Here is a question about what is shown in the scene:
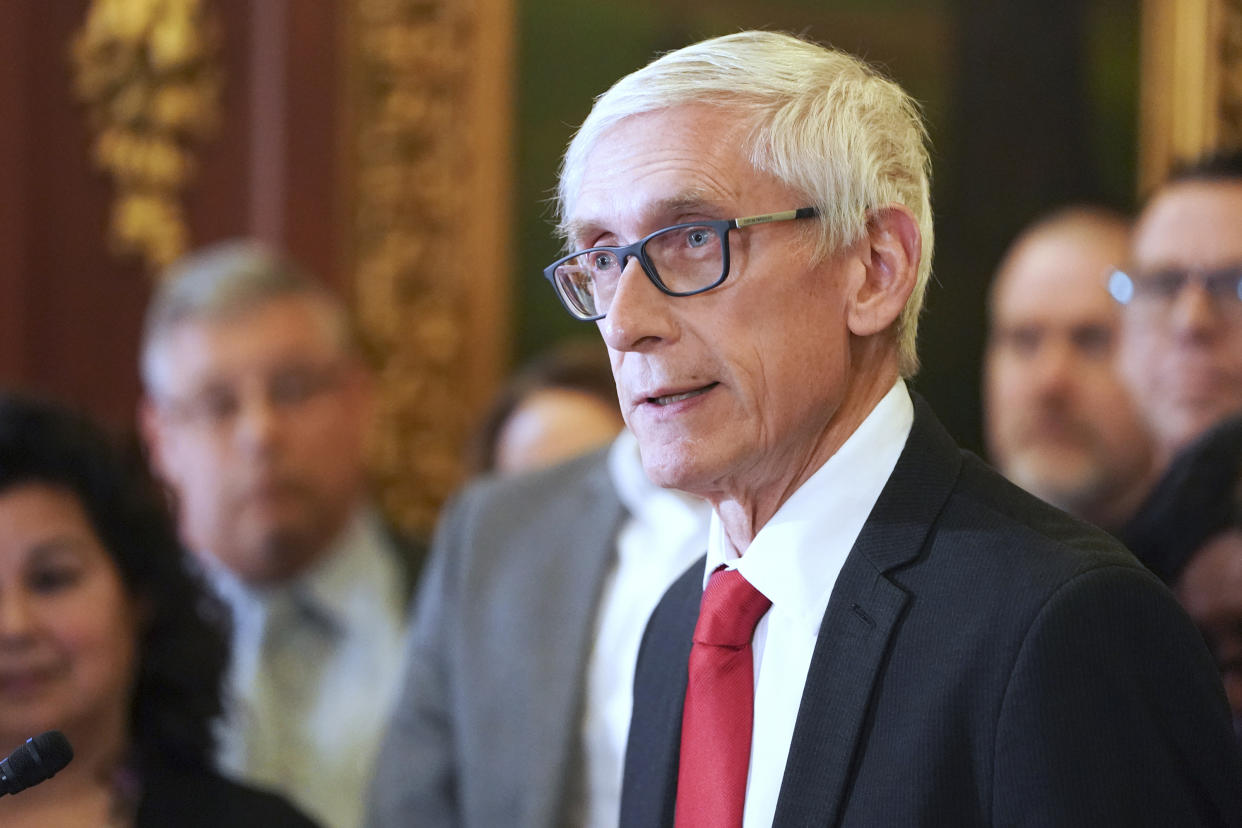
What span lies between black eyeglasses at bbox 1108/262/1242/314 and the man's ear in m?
1.66

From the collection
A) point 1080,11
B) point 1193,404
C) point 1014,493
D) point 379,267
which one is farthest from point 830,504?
point 1080,11

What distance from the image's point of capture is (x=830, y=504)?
63.1 inches

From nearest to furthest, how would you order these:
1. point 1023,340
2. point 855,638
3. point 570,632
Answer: point 855,638
point 570,632
point 1023,340

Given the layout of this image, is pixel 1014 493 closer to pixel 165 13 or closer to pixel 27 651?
pixel 27 651

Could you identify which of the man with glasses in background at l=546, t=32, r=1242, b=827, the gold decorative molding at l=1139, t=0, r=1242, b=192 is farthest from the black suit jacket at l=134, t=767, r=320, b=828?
the gold decorative molding at l=1139, t=0, r=1242, b=192

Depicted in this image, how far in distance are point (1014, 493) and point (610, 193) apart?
0.56m

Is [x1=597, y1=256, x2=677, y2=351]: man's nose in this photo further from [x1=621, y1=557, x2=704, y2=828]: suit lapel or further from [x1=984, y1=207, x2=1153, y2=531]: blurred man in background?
[x1=984, y1=207, x2=1153, y2=531]: blurred man in background

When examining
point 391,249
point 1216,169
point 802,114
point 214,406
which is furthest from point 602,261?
point 391,249

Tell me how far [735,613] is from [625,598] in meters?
1.09

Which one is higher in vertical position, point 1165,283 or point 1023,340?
point 1165,283

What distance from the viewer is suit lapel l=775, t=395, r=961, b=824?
4.76 ft

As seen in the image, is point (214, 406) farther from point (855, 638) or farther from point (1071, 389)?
point (855, 638)

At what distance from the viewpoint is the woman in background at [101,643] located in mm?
2297

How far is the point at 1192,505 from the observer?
6.97 ft
